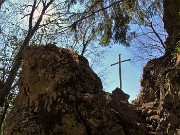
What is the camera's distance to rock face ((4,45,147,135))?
4219 mm

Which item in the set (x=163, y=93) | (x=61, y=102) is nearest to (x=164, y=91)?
(x=163, y=93)

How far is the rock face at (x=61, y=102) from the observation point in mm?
4219

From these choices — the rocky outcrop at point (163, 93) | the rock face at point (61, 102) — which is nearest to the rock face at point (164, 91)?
the rocky outcrop at point (163, 93)

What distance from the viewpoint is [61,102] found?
14.3 ft

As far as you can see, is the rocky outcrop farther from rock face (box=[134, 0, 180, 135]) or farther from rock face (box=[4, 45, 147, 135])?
rock face (box=[4, 45, 147, 135])

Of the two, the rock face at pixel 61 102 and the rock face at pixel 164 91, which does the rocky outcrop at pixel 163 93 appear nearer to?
the rock face at pixel 164 91

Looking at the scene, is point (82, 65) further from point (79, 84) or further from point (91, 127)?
point (91, 127)

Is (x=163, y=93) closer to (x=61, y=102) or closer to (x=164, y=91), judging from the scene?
(x=164, y=91)

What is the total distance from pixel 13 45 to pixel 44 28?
201 centimetres

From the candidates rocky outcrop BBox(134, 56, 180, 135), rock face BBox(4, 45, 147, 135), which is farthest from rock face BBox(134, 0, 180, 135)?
rock face BBox(4, 45, 147, 135)

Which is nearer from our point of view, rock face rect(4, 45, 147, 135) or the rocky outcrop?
rock face rect(4, 45, 147, 135)

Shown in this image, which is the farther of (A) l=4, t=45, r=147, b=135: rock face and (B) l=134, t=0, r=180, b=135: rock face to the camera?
(B) l=134, t=0, r=180, b=135: rock face

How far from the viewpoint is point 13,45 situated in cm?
1346

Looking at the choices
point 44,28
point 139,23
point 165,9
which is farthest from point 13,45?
point 165,9
